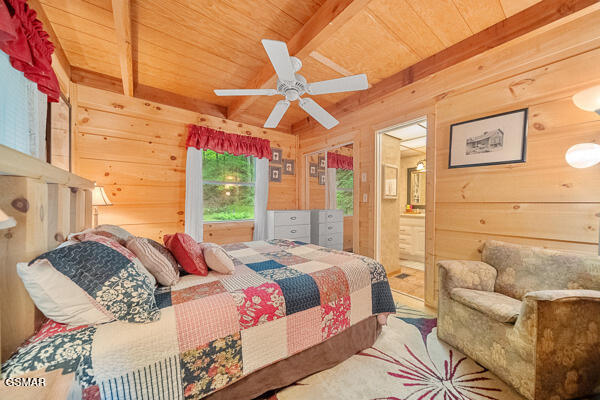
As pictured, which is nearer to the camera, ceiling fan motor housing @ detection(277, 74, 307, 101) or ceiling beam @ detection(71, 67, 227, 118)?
ceiling fan motor housing @ detection(277, 74, 307, 101)

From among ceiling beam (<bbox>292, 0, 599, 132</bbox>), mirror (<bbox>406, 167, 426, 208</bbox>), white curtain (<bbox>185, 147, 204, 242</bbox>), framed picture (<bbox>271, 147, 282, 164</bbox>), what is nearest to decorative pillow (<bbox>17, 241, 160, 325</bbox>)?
white curtain (<bbox>185, 147, 204, 242</bbox>)

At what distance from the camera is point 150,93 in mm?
3037

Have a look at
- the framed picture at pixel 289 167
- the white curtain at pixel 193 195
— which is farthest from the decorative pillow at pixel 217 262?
the framed picture at pixel 289 167

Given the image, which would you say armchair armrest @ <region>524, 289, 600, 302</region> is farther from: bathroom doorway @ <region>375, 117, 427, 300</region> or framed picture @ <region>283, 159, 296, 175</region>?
framed picture @ <region>283, 159, 296, 175</region>

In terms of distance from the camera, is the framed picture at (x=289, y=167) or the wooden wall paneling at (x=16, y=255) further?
the framed picture at (x=289, y=167)

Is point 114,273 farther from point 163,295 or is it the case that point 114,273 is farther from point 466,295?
point 466,295

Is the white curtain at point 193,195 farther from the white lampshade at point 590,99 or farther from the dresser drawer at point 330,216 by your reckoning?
the white lampshade at point 590,99

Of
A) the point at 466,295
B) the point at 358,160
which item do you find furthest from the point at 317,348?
the point at 358,160

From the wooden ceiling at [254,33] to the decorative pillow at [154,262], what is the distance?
1617 mm

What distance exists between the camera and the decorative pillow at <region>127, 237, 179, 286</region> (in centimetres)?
124

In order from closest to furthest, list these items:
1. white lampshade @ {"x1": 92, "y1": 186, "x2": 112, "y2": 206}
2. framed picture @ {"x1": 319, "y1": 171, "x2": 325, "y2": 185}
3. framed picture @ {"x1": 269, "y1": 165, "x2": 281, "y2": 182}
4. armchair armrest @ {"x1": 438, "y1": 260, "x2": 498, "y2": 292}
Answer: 1. armchair armrest @ {"x1": 438, "y1": 260, "x2": 498, "y2": 292}
2. white lampshade @ {"x1": 92, "y1": 186, "x2": 112, "y2": 206}
3. framed picture @ {"x1": 269, "y1": 165, "x2": 281, "y2": 182}
4. framed picture @ {"x1": 319, "y1": 171, "x2": 325, "y2": 185}

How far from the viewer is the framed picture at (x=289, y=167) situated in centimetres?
429

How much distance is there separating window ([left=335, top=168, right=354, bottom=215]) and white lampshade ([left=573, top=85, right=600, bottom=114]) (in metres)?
3.15

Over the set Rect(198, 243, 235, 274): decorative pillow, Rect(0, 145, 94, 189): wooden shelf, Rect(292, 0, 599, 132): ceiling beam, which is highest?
Rect(292, 0, 599, 132): ceiling beam
